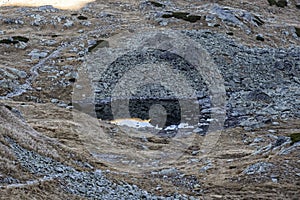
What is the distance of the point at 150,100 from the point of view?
39219 millimetres

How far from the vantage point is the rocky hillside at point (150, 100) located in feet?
65.5

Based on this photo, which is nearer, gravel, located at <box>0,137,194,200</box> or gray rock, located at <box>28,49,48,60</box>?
gravel, located at <box>0,137,194,200</box>

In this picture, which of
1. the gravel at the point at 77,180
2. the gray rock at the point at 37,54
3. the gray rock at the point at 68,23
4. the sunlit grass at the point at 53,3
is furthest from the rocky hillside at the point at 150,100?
the sunlit grass at the point at 53,3

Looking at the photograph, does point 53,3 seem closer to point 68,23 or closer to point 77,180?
point 68,23

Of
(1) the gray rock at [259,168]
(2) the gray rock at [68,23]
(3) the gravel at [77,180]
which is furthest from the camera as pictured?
(2) the gray rock at [68,23]

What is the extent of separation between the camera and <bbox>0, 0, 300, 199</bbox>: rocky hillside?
1995 centimetres

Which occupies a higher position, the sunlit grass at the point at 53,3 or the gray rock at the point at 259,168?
the sunlit grass at the point at 53,3

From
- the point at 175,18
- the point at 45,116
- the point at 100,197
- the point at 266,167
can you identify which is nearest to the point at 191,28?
the point at 175,18

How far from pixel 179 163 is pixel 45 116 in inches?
469

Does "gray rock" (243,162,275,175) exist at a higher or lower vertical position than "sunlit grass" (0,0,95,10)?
lower

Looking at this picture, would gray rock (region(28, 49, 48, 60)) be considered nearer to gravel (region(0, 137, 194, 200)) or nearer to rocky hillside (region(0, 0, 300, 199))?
rocky hillside (region(0, 0, 300, 199))

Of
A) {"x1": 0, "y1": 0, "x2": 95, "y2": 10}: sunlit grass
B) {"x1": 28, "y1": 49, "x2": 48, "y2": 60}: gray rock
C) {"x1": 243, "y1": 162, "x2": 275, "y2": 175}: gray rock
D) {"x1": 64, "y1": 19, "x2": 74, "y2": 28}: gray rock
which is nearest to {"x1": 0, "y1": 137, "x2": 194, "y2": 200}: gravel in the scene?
{"x1": 243, "y1": 162, "x2": 275, "y2": 175}: gray rock

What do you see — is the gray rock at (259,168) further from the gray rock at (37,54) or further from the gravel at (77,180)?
the gray rock at (37,54)

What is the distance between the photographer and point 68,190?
58.0 ft
